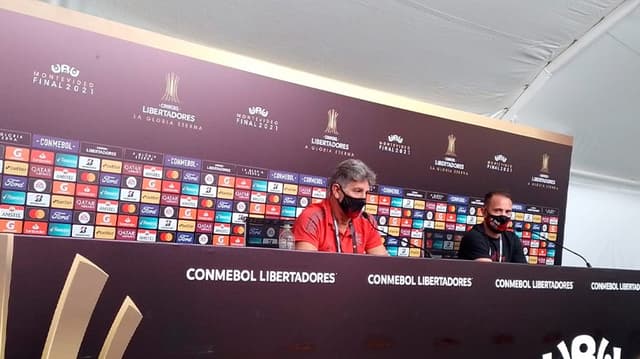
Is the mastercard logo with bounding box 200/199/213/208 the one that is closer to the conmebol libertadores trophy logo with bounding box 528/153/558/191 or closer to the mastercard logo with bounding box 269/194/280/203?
the mastercard logo with bounding box 269/194/280/203

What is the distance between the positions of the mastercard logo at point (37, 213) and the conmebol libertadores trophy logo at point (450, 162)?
81.8 inches

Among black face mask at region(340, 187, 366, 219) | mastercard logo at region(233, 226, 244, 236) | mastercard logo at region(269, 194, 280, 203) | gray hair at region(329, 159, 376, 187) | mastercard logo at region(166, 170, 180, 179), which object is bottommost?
mastercard logo at region(233, 226, 244, 236)

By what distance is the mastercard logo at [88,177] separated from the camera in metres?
1.94

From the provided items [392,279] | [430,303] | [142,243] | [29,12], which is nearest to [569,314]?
[430,303]

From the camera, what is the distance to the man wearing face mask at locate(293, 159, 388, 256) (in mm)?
1669

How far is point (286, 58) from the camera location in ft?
8.88

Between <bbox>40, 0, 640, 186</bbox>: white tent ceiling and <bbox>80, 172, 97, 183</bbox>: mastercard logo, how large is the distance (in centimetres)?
78

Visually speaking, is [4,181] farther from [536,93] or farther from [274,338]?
[536,93]

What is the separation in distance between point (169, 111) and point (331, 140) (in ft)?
2.85

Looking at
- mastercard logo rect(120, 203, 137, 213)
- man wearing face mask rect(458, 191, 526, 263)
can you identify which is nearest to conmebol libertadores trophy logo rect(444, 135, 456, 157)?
man wearing face mask rect(458, 191, 526, 263)

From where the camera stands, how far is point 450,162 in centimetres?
296

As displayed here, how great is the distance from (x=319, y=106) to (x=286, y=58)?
411mm

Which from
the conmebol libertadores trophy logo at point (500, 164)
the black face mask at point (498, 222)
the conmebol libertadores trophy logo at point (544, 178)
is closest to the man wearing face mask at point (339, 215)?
the black face mask at point (498, 222)

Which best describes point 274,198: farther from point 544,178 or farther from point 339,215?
point 544,178
